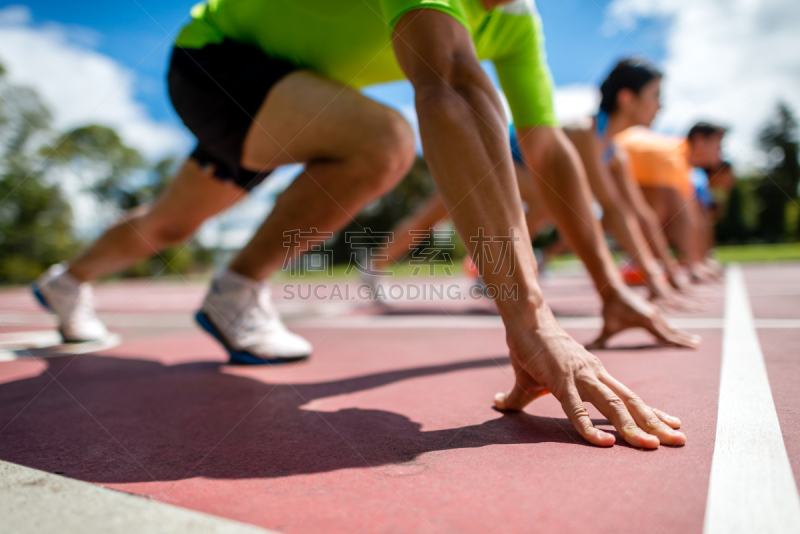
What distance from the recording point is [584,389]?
94 cm

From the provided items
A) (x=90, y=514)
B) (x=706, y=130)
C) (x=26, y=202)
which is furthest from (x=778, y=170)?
(x=26, y=202)

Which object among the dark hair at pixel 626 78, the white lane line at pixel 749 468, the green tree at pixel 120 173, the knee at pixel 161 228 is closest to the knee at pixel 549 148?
the white lane line at pixel 749 468

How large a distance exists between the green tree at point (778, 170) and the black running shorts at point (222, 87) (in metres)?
43.4

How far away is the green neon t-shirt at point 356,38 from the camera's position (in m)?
1.67

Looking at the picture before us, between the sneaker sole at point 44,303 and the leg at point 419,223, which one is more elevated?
the leg at point 419,223

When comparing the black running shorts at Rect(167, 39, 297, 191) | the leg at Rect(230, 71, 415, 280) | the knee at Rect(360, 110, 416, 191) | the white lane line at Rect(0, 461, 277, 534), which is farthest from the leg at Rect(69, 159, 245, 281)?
the white lane line at Rect(0, 461, 277, 534)

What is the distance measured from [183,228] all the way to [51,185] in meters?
27.0

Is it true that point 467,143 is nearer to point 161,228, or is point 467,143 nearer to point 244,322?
point 244,322

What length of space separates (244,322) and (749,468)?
171 centimetres

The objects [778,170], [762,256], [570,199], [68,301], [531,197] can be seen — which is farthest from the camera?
[778,170]

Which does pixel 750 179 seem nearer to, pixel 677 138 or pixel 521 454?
pixel 677 138

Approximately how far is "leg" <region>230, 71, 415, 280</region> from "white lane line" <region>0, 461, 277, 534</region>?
1231 millimetres

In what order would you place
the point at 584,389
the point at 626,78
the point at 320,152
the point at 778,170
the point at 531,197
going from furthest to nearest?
the point at 778,170
the point at 531,197
the point at 626,78
the point at 320,152
the point at 584,389

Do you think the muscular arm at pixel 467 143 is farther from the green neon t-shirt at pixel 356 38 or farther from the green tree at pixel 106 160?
the green tree at pixel 106 160
